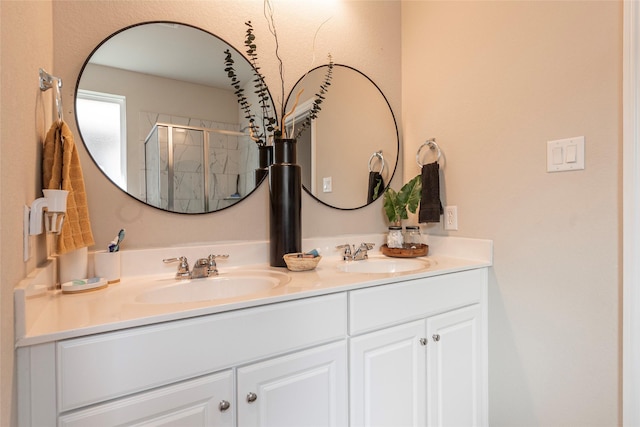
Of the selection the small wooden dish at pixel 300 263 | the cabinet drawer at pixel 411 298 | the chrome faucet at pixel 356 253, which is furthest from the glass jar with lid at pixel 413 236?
the small wooden dish at pixel 300 263

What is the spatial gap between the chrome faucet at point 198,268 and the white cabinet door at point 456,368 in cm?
87

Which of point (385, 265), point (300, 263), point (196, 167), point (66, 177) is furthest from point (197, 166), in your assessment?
point (385, 265)

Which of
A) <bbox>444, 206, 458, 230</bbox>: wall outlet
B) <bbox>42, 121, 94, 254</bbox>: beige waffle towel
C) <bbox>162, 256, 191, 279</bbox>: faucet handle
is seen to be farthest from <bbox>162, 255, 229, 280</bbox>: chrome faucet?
<bbox>444, 206, 458, 230</bbox>: wall outlet

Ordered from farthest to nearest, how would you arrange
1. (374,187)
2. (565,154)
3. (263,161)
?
(374,187) → (263,161) → (565,154)

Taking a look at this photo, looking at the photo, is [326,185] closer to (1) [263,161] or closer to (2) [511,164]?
(1) [263,161]

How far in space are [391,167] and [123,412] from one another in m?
1.61

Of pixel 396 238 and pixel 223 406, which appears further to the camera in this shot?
pixel 396 238

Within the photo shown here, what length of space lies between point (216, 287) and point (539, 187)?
1.32 m

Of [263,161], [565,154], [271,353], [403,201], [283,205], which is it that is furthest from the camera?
[403,201]

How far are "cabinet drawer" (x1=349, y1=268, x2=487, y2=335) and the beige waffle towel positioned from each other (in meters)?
0.88

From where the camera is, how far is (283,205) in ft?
4.37

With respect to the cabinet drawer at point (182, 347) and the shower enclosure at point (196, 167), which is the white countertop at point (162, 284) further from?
the shower enclosure at point (196, 167)

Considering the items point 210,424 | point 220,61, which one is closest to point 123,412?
point 210,424

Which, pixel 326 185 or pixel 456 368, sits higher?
pixel 326 185
